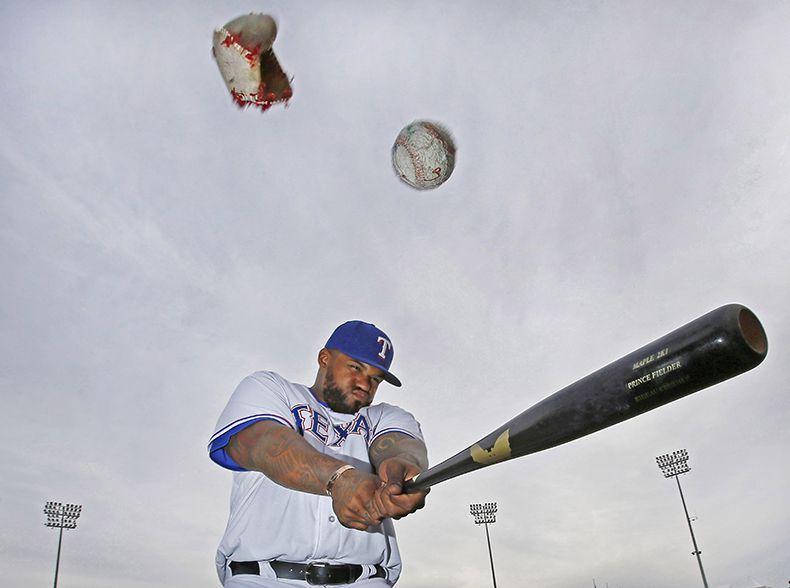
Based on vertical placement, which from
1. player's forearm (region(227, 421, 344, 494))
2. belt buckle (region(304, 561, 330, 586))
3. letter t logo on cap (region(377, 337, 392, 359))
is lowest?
belt buckle (region(304, 561, 330, 586))

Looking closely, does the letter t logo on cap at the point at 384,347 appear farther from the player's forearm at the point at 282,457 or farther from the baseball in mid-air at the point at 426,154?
the baseball in mid-air at the point at 426,154

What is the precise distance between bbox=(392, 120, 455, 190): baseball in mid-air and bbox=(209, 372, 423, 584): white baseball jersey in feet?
11.4

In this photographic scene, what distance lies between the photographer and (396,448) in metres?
3.60

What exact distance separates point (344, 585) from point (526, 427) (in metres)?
1.41

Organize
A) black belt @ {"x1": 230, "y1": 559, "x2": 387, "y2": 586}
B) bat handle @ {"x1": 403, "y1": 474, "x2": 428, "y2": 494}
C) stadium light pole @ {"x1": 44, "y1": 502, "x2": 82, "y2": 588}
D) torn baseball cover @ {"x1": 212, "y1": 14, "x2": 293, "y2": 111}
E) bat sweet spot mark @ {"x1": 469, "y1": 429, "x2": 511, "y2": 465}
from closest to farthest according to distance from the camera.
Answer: bat sweet spot mark @ {"x1": 469, "y1": 429, "x2": 511, "y2": 465}, bat handle @ {"x1": 403, "y1": 474, "x2": 428, "y2": 494}, black belt @ {"x1": 230, "y1": 559, "x2": 387, "y2": 586}, torn baseball cover @ {"x1": 212, "y1": 14, "x2": 293, "y2": 111}, stadium light pole @ {"x1": 44, "y1": 502, "x2": 82, "y2": 588}

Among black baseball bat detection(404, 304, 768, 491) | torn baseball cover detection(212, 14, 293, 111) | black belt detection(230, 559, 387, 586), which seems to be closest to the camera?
black baseball bat detection(404, 304, 768, 491)

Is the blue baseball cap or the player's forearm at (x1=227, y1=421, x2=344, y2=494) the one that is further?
the blue baseball cap

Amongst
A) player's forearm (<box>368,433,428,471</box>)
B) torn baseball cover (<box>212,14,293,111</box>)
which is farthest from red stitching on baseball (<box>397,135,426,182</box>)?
player's forearm (<box>368,433,428,471</box>)

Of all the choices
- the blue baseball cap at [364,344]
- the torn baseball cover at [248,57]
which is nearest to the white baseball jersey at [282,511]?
the blue baseball cap at [364,344]

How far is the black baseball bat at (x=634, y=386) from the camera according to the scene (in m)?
1.73

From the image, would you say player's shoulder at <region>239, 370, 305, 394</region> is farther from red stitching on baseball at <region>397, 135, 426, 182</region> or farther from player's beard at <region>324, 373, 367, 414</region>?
red stitching on baseball at <region>397, 135, 426, 182</region>

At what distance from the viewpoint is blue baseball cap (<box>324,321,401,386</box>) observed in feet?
12.8

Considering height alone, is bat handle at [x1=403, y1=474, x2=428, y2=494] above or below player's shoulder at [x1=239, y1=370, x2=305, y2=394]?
below

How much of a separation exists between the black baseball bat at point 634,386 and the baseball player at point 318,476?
0.27 metres
